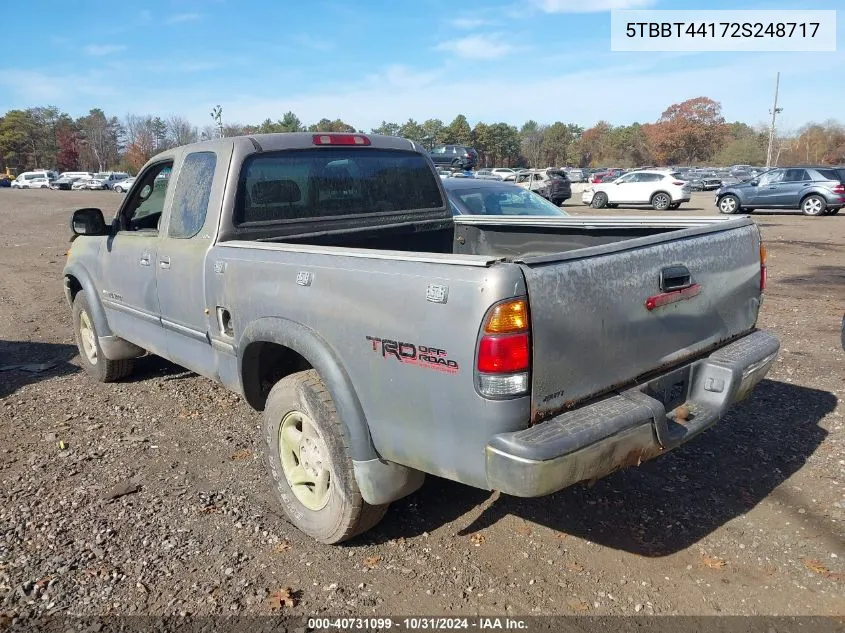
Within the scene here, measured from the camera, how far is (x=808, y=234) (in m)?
16.5

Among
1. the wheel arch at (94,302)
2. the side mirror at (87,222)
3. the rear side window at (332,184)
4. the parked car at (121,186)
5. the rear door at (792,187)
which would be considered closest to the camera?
the rear side window at (332,184)

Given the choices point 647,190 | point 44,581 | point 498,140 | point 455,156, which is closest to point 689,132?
point 498,140

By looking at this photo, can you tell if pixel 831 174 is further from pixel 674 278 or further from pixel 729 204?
pixel 674 278

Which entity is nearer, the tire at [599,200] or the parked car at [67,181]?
the tire at [599,200]

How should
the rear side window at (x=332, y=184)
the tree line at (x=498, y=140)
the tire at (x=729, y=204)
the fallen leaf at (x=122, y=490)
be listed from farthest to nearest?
the tree line at (x=498, y=140) < the tire at (x=729, y=204) < the rear side window at (x=332, y=184) < the fallen leaf at (x=122, y=490)

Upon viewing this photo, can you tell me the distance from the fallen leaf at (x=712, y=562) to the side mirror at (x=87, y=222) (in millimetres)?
4360

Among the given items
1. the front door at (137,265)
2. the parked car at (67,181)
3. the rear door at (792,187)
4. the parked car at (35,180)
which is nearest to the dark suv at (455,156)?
the rear door at (792,187)

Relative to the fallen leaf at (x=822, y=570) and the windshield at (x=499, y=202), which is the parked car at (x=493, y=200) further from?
the fallen leaf at (x=822, y=570)

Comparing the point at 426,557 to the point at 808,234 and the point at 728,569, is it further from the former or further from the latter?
the point at 808,234

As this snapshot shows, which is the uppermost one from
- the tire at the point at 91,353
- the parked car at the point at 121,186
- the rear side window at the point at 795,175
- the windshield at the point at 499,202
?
the windshield at the point at 499,202

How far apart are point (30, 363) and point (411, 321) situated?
537 cm

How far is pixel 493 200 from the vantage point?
28.8 feet

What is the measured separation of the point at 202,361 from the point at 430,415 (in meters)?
2.06

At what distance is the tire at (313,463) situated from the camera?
2.99 m
